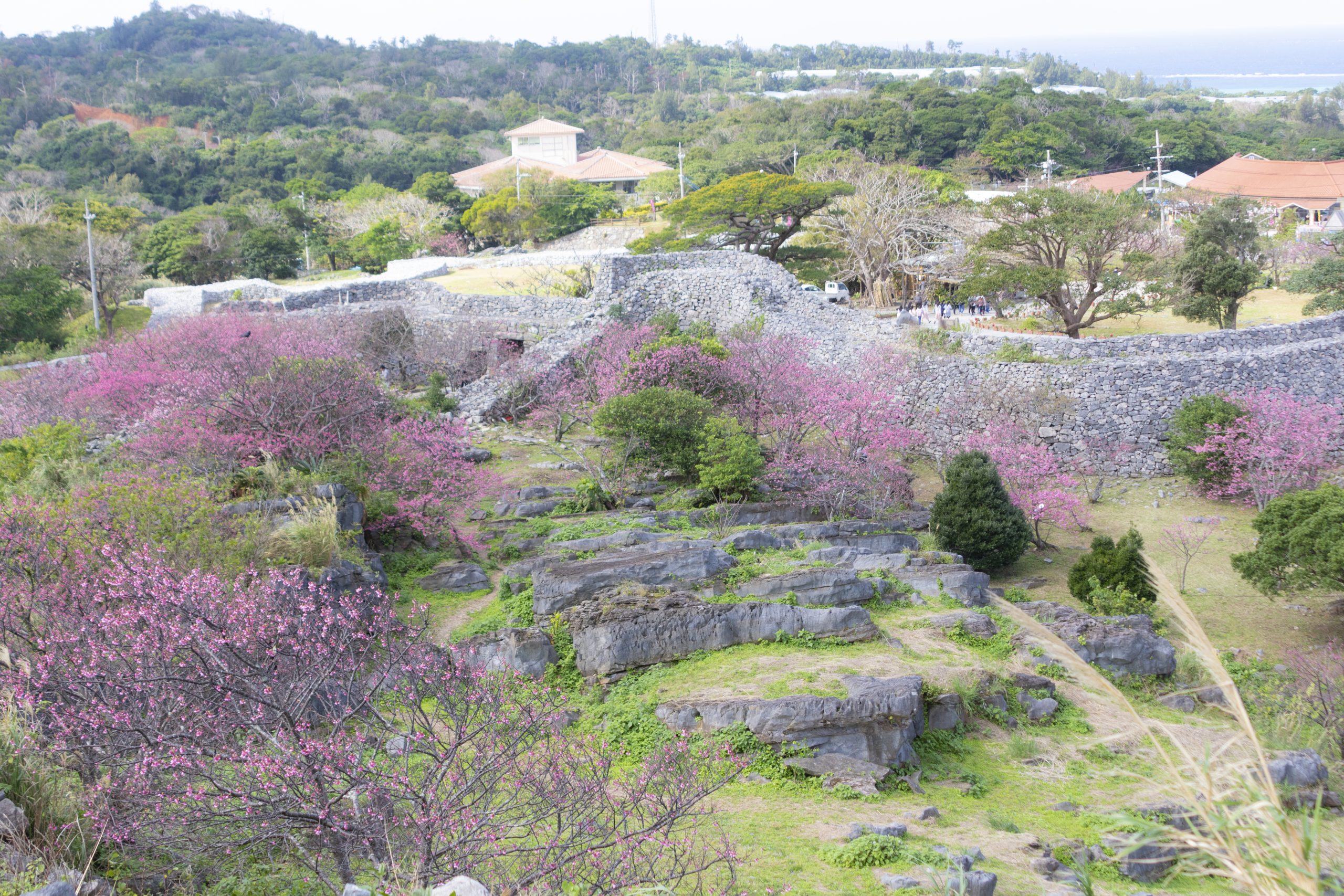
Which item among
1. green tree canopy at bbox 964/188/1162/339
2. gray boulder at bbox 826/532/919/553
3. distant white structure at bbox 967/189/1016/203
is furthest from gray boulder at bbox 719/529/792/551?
distant white structure at bbox 967/189/1016/203

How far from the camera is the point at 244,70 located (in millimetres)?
105938

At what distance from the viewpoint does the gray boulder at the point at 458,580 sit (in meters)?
13.0

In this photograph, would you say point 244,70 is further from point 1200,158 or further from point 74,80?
point 1200,158

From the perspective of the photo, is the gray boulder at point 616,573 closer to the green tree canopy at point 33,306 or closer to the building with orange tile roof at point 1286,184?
the green tree canopy at point 33,306

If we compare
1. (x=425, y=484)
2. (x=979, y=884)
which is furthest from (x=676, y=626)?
(x=425, y=484)

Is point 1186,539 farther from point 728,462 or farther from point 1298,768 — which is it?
point 1298,768

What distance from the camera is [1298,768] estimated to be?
788 centimetres

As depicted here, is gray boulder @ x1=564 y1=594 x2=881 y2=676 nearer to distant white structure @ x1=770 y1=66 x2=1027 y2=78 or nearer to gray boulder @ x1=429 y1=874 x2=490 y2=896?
gray boulder @ x1=429 y1=874 x2=490 y2=896

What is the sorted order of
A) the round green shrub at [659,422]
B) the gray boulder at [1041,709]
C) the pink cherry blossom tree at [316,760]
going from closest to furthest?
the pink cherry blossom tree at [316,760], the gray boulder at [1041,709], the round green shrub at [659,422]

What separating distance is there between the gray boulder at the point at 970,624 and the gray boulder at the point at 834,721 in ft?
8.69

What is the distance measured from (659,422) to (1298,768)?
11762 mm

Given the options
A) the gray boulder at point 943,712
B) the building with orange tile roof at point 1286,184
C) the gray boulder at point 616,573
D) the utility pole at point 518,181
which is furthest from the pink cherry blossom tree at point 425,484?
the building with orange tile roof at point 1286,184

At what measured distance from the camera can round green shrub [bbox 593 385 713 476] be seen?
1759 cm

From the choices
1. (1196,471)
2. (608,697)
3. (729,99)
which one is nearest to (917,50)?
(729,99)
